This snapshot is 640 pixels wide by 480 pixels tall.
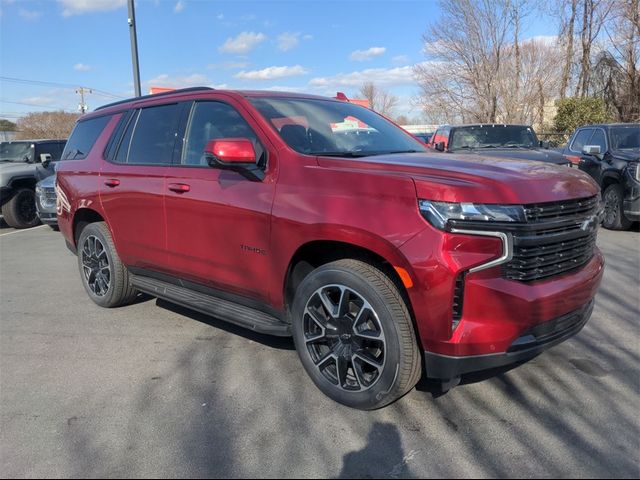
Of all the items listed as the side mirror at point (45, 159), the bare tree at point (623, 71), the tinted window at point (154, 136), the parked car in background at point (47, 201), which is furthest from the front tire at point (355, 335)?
the bare tree at point (623, 71)

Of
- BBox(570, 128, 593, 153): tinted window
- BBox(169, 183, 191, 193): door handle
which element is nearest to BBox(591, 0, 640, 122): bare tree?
BBox(570, 128, 593, 153): tinted window

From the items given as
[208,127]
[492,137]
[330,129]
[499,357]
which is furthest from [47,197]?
[499,357]

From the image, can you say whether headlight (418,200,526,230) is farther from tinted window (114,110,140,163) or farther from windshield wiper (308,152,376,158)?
tinted window (114,110,140,163)

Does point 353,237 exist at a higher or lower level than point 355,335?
higher

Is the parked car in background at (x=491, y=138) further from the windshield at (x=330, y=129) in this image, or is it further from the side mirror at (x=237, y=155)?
the side mirror at (x=237, y=155)

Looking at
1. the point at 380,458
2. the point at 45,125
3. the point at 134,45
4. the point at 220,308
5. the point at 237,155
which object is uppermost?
the point at 45,125

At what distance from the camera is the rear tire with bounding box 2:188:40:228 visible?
11.7 m

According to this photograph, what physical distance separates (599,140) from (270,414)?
8596 mm

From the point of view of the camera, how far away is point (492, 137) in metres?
10.8

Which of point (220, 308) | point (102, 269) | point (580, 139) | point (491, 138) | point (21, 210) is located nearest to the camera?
point (220, 308)

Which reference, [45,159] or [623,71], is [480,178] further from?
[623,71]

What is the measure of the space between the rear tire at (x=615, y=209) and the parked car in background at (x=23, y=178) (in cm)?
1137

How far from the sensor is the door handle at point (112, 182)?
475 centimetres

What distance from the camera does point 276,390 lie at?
138 inches
